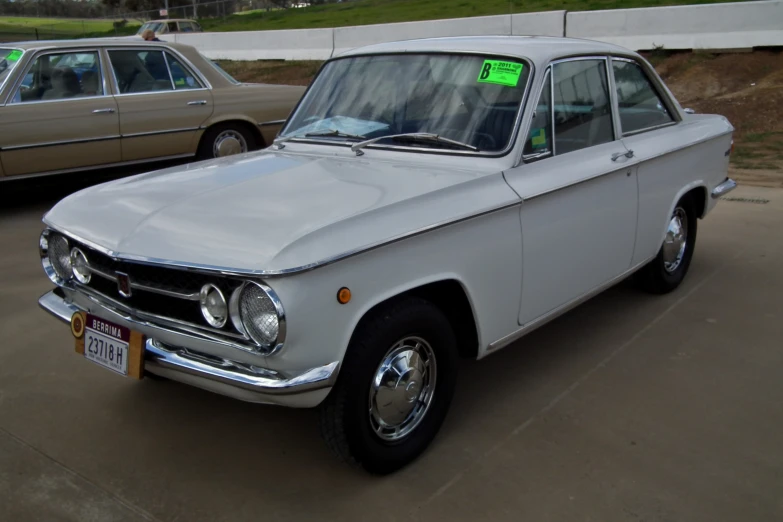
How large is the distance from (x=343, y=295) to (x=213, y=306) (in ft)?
1.62

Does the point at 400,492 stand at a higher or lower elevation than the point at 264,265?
lower

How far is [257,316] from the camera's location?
2.65 metres

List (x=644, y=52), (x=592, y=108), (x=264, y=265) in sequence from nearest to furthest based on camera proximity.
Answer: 1. (x=264, y=265)
2. (x=592, y=108)
3. (x=644, y=52)

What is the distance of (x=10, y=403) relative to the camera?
3.75m

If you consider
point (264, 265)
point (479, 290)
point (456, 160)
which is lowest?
point (479, 290)

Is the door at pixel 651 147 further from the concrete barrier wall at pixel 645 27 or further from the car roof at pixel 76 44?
the concrete barrier wall at pixel 645 27

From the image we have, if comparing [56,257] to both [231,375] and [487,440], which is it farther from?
[487,440]

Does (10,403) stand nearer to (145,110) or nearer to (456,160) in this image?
(456,160)

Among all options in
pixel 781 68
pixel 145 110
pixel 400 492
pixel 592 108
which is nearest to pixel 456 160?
pixel 592 108

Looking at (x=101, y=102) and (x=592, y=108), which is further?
(x=101, y=102)

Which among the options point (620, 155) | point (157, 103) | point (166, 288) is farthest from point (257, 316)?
point (157, 103)

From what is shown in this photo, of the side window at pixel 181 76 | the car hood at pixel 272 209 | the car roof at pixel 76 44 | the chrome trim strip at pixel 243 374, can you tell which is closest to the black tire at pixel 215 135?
the side window at pixel 181 76

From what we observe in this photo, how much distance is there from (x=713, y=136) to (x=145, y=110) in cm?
564

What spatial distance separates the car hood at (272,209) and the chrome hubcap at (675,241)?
2.08 meters
